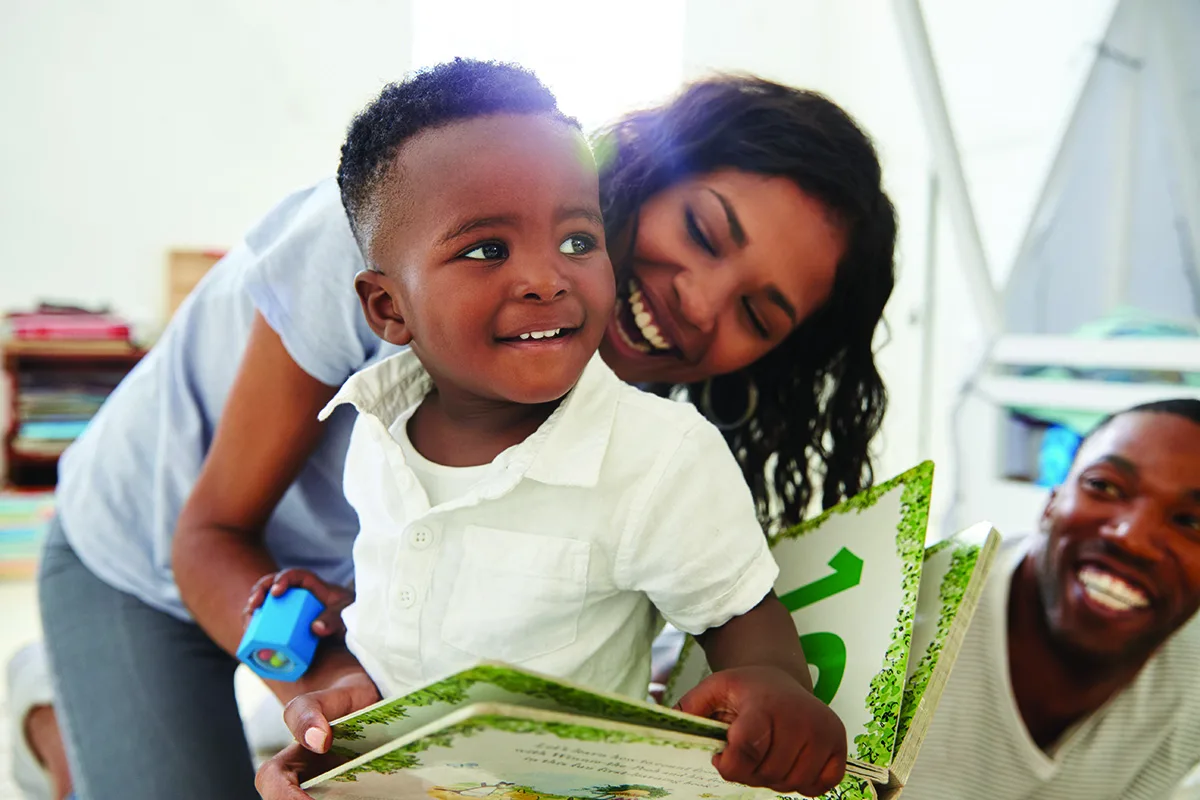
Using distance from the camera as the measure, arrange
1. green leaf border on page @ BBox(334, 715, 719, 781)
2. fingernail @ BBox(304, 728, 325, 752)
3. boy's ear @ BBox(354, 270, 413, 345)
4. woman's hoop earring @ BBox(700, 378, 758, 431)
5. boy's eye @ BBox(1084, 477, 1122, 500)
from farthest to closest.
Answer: woman's hoop earring @ BBox(700, 378, 758, 431) < boy's eye @ BBox(1084, 477, 1122, 500) < boy's ear @ BBox(354, 270, 413, 345) < fingernail @ BBox(304, 728, 325, 752) < green leaf border on page @ BBox(334, 715, 719, 781)

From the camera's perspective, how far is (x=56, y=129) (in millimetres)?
3062

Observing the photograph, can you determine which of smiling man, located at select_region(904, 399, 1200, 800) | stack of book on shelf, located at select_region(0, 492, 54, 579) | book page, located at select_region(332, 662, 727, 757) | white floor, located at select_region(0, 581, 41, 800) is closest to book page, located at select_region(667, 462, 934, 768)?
book page, located at select_region(332, 662, 727, 757)

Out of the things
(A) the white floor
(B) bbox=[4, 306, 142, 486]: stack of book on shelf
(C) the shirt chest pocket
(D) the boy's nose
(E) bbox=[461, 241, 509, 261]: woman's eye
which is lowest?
(A) the white floor

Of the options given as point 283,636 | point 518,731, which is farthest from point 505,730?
point 283,636

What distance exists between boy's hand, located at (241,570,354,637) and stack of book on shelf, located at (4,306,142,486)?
238 centimetres

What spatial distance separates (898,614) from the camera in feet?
1.97

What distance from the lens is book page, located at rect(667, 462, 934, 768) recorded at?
0.57 m

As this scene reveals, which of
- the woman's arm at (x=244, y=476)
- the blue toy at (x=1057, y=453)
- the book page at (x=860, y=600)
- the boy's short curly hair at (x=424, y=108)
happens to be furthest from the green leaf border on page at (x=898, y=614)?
the blue toy at (x=1057, y=453)

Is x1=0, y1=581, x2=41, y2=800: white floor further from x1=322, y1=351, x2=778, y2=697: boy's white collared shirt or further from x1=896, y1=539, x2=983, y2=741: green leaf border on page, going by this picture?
x1=896, y1=539, x2=983, y2=741: green leaf border on page

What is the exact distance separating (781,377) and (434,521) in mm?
526

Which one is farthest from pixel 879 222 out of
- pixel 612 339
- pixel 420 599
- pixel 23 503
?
pixel 23 503

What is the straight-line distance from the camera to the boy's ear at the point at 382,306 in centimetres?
64

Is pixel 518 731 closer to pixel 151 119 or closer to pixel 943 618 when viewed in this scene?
pixel 943 618

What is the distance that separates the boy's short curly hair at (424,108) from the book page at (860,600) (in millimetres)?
339
